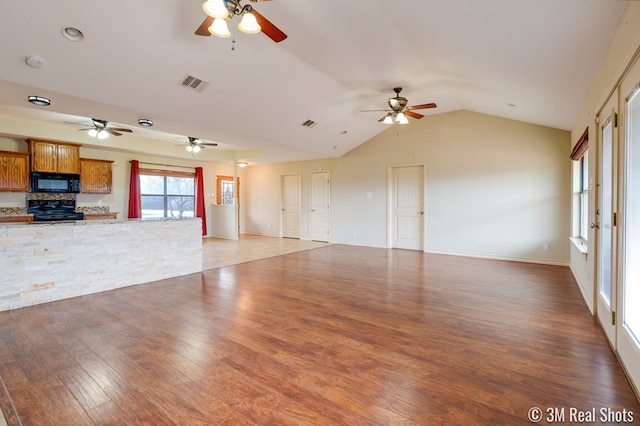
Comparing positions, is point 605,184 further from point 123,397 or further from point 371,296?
point 123,397

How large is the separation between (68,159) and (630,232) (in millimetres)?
9004

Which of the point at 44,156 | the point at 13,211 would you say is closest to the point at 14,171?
the point at 44,156

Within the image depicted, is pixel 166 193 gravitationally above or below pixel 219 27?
below

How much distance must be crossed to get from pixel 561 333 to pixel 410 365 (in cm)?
163

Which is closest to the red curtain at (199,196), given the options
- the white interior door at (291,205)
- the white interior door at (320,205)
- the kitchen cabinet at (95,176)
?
the kitchen cabinet at (95,176)

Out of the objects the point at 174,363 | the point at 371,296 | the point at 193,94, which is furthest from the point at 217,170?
the point at 174,363

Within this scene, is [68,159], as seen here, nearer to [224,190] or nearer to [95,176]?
[95,176]

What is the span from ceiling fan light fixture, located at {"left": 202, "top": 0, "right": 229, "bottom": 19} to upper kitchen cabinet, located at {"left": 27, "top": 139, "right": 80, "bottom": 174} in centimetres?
629

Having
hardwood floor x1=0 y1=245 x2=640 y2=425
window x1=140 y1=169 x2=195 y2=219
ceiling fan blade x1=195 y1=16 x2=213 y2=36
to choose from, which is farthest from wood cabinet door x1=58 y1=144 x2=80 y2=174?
ceiling fan blade x1=195 y1=16 x2=213 y2=36

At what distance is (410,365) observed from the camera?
222 centimetres

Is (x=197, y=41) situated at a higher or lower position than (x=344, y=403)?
higher

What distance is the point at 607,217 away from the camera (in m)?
2.66

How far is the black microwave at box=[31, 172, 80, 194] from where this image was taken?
6.21 metres

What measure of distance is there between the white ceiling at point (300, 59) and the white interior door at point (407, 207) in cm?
205
